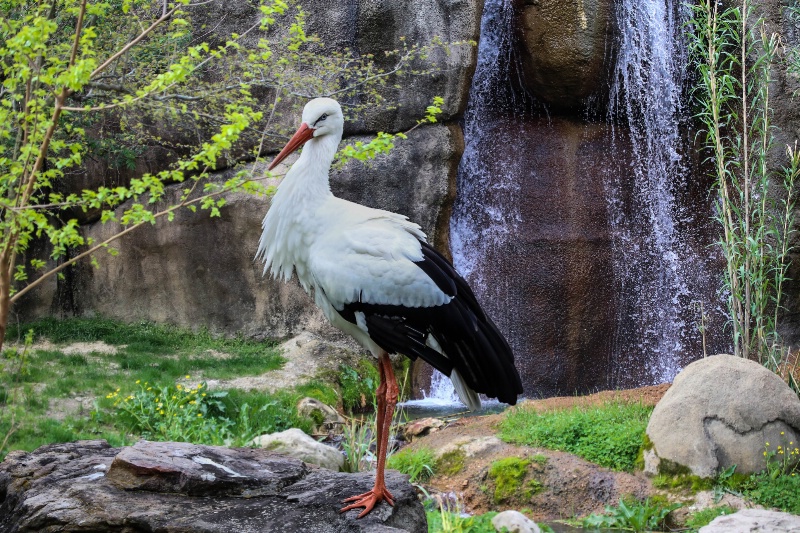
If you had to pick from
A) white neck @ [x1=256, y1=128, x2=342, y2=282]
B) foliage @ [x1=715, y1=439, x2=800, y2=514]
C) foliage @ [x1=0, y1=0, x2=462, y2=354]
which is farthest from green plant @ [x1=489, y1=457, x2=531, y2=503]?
white neck @ [x1=256, y1=128, x2=342, y2=282]

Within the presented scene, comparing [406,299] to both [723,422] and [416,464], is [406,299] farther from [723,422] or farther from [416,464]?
[723,422]

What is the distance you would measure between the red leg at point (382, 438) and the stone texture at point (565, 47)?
7819 millimetres

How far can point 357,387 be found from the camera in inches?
388

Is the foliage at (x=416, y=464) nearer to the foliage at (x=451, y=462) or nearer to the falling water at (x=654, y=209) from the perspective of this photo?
the foliage at (x=451, y=462)

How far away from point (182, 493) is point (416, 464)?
120 inches

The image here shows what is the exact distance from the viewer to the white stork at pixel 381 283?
4148 mm

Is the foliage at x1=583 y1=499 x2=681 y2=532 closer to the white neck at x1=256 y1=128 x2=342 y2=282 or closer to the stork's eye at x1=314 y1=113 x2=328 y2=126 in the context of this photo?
the white neck at x1=256 y1=128 x2=342 y2=282

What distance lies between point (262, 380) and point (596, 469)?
3928mm

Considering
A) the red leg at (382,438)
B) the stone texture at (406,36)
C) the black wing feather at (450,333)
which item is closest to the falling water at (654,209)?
→ the stone texture at (406,36)

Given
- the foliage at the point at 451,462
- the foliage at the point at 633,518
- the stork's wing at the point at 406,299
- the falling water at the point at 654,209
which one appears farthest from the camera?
the falling water at the point at 654,209

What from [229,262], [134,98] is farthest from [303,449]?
[229,262]

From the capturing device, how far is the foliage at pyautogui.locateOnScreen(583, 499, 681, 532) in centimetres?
588

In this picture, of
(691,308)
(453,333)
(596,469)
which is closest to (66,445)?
(453,333)

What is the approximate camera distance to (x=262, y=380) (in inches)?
362
